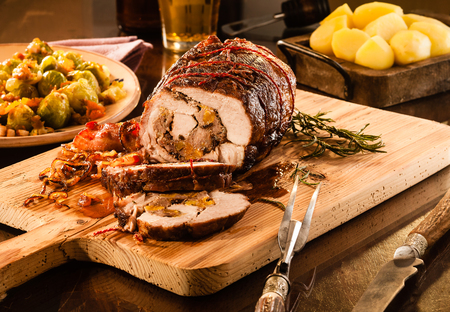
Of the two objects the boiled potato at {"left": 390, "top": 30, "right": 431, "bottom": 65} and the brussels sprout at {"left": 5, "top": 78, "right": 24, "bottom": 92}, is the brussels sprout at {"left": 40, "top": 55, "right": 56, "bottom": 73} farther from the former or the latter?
the boiled potato at {"left": 390, "top": 30, "right": 431, "bottom": 65}

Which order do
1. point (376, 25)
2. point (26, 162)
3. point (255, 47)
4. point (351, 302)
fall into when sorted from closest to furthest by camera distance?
point (351, 302), point (26, 162), point (255, 47), point (376, 25)

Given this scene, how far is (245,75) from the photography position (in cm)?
249

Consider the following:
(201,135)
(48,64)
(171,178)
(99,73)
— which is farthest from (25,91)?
(171,178)

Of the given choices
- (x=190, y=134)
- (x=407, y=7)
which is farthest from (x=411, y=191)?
(x=407, y=7)

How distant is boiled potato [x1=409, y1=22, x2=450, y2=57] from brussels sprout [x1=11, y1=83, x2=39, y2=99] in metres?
2.88

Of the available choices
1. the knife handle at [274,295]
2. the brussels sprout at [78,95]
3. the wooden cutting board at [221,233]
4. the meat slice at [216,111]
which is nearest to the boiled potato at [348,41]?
the wooden cutting board at [221,233]

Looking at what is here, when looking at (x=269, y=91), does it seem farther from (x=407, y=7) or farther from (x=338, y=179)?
(x=407, y=7)

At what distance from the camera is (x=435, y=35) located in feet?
12.4

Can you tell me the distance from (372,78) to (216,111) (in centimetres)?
160

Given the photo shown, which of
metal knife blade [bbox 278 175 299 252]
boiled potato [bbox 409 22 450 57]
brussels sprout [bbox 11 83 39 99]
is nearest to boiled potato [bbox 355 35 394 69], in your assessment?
boiled potato [bbox 409 22 450 57]

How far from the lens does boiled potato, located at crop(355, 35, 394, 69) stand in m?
3.55

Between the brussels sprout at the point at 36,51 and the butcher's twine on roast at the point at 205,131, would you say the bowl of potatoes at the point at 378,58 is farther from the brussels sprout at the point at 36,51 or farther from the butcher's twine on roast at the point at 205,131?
the brussels sprout at the point at 36,51

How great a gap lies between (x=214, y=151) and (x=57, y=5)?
5.01m

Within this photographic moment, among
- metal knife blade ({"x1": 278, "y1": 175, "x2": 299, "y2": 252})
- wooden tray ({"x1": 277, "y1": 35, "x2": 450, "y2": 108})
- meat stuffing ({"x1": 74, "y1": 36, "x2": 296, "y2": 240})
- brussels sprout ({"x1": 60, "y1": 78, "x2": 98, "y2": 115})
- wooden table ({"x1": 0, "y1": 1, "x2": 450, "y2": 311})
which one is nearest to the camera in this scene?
wooden table ({"x1": 0, "y1": 1, "x2": 450, "y2": 311})
